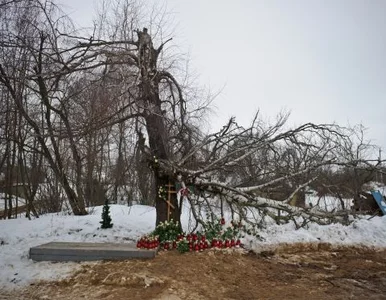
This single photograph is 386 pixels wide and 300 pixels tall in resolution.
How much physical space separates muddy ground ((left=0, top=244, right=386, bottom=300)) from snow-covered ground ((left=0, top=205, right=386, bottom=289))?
0.92 meters

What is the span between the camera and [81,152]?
11.9 m

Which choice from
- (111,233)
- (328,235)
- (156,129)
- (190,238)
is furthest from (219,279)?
(328,235)

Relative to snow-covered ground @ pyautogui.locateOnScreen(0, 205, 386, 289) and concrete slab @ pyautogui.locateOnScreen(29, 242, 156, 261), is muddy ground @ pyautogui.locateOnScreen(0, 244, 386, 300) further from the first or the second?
snow-covered ground @ pyautogui.locateOnScreen(0, 205, 386, 289)

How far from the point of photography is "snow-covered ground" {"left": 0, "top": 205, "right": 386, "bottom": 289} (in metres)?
6.52

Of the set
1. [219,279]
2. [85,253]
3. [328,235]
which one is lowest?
[219,279]

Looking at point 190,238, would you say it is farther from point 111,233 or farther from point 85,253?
point 111,233

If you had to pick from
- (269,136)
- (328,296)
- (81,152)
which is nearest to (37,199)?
(81,152)

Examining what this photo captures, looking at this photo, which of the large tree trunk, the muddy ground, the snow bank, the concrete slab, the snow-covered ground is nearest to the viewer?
the muddy ground

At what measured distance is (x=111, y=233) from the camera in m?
7.97

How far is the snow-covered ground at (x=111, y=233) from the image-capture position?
6.52m

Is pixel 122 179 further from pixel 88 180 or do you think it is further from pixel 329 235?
pixel 329 235

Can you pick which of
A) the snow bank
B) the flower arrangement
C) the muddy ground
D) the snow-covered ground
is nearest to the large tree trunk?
the flower arrangement

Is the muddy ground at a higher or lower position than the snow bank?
lower

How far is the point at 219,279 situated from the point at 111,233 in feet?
11.8
